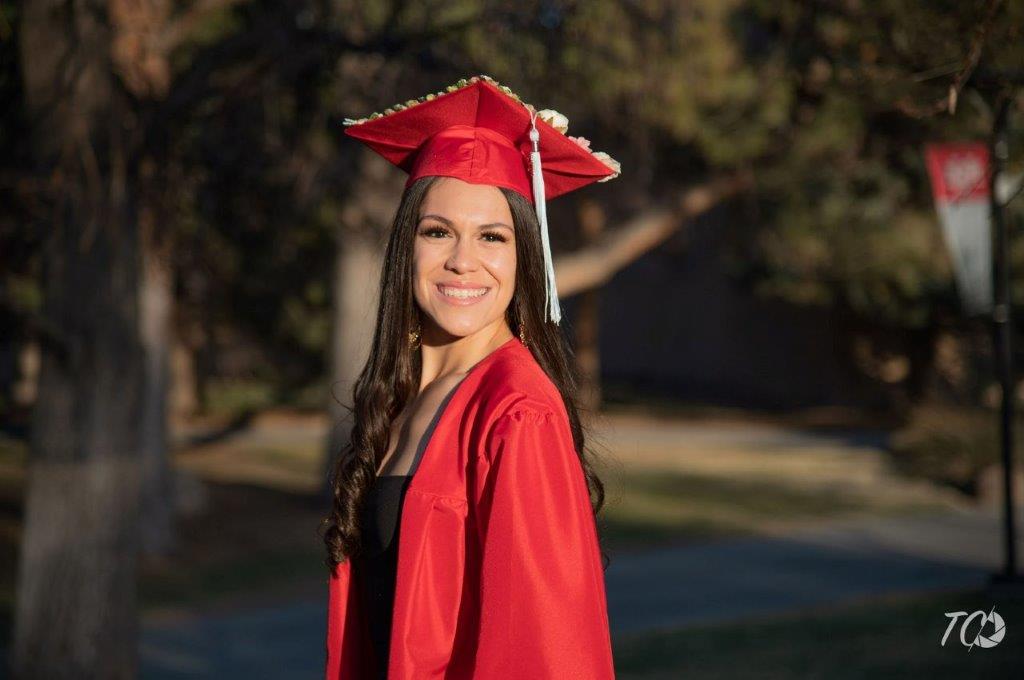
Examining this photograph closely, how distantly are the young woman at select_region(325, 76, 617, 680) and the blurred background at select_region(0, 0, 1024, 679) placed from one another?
0.48m

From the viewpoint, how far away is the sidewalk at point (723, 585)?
26.9 feet

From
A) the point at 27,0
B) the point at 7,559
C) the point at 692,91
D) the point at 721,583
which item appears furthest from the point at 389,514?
the point at 692,91

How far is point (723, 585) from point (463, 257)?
25.3ft

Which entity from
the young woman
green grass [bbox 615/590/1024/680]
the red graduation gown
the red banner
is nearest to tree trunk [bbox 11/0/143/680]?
green grass [bbox 615/590/1024/680]

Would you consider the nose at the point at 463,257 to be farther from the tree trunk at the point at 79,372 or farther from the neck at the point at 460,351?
the tree trunk at the point at 79,372

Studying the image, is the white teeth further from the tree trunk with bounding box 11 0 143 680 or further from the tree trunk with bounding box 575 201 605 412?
the tree trunk with bounding box 575 201 605 412

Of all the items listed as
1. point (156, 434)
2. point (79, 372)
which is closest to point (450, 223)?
point (79, 372)

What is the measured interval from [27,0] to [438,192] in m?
4.56

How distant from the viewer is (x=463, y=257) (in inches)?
99.9

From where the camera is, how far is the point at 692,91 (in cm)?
1309

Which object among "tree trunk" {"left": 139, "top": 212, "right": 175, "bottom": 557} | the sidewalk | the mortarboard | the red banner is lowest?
the sidewalk

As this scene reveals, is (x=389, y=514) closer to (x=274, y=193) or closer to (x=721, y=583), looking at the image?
(x=274, y=193)

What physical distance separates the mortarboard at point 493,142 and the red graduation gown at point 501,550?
15.0 inches

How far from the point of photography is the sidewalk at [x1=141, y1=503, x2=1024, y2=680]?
8.20 meters
